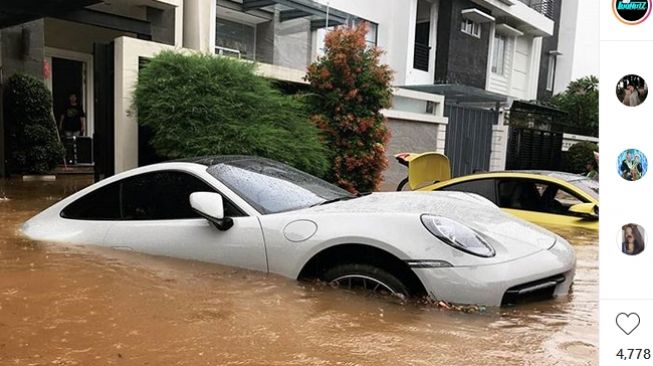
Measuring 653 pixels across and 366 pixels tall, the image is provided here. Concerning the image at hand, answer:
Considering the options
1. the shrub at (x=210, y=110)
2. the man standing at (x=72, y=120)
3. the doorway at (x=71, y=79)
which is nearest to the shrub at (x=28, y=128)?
the man standing at (x=72, y=120)

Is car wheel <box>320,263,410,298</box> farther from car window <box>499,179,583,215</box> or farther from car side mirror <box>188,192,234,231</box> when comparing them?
car window <box>499,179,583,215</box>

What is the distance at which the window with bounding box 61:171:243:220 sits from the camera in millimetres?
4223

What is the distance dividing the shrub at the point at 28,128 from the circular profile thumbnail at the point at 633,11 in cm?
1121

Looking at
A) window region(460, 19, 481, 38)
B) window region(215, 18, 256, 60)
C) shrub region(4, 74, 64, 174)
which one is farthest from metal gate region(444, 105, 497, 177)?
shrub region(4, 74, 64, 174)

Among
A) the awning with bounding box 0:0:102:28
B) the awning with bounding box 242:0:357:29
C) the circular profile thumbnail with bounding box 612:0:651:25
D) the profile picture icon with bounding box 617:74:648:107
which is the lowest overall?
the profile picture icon with bounding box 617:74:648:107

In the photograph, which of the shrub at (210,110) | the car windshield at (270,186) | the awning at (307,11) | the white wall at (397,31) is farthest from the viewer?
the white wall at (397,31)

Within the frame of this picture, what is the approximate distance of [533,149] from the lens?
62.3 feet

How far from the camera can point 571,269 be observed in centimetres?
364

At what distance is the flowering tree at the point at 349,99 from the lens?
31.0ft

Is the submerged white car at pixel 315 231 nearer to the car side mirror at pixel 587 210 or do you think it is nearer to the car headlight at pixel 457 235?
the car headlight at pixel 457 235

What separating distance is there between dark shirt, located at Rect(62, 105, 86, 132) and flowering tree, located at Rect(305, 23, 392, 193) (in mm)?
6392

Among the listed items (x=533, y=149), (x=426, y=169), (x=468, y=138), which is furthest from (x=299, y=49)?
(x=426, y=169)

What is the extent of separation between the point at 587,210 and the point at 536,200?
30.5 inches

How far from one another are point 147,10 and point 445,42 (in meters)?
11.2
